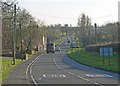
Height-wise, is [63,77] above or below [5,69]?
above

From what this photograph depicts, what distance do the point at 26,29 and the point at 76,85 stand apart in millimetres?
71808

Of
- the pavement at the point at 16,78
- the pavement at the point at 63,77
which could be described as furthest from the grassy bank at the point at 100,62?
the pavement at the point at 16,78

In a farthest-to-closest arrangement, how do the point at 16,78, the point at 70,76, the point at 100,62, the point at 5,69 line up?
the point at 100,62 < the point at 5,69 < the point at 70,76 < the point at 16,78

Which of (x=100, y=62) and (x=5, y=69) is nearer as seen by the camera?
(x=5, y=69)

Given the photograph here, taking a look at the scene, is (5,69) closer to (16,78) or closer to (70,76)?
(16,78)

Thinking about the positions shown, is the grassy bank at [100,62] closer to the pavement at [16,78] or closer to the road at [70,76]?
the road at [70,76]

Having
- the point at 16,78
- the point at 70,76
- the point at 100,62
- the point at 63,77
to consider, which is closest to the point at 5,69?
the point at 16,78

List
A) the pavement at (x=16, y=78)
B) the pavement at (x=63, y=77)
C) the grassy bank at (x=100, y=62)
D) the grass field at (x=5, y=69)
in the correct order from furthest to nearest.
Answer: the grassy bank at (x=100, y=62) < the grass field at (x=5, y=69) < the pavement at (x=16, y=78) < the pavement at (x=63, y=77)

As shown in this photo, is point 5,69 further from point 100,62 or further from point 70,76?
point 100,62

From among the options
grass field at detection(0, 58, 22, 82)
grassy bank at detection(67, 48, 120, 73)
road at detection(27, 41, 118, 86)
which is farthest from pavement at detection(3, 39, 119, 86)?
grassy bank at detection(67, 48, 120, 73)

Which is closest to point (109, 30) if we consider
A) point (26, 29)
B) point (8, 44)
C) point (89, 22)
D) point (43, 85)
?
point (89, 22)

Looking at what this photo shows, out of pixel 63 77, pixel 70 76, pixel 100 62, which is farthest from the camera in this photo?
pixel 100 62

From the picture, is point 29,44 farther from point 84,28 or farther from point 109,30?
point 84,28

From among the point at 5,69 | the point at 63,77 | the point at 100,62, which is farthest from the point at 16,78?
the point at 100,62
